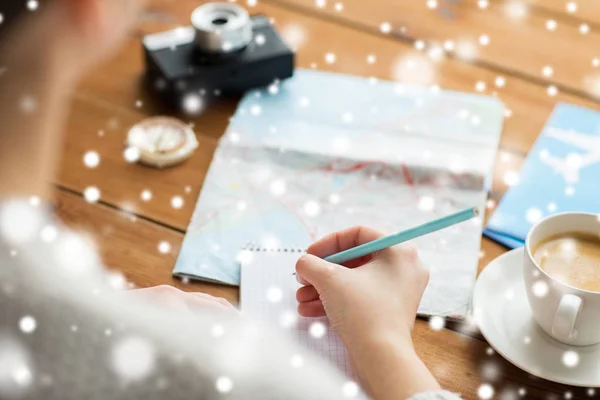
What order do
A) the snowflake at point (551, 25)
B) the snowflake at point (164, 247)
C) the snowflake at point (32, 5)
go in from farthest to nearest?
the snowflake at point (551, 25), the snowflake at point (164, 247), the snowflake at point (32, 5)

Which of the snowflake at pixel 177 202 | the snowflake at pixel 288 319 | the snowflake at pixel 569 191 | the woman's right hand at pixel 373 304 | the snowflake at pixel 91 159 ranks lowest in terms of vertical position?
the snowflake at pixel 91 159

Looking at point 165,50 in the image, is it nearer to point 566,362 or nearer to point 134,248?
point 134,248

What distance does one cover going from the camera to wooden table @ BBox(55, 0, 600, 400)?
0.69 m

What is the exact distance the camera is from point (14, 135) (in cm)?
66

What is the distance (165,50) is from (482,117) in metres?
0.41

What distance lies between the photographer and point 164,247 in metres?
0.77

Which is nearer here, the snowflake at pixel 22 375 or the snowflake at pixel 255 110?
the snowflake at pixel 22 375

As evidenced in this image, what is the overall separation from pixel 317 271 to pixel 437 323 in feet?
0.43

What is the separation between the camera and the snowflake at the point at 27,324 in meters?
0.44

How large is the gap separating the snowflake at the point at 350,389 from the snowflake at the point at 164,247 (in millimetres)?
245

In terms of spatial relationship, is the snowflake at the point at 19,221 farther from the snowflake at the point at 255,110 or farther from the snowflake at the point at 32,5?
the snowflake at the point at 255,110

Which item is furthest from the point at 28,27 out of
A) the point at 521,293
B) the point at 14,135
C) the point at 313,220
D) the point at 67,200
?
the point at 521,293

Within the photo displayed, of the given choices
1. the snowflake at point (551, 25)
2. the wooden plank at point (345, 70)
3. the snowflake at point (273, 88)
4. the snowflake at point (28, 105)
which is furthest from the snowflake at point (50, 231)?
the snowflake at point (551, 25)
